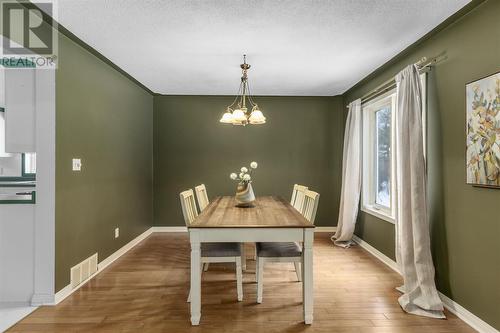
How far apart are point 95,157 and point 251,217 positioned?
6.20 ft

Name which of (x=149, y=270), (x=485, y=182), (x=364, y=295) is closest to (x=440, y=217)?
(x=485, y=182)

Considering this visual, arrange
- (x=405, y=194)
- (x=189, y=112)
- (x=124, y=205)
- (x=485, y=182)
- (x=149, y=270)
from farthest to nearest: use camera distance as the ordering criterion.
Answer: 1. (x=189, y=112)
2. (x=124, y=205)
3. (x=149, y=270)
4. (x=405, y=194)
5. (x=485, y=182)

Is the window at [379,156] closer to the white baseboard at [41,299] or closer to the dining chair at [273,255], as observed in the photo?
the dining chair at [273,255]

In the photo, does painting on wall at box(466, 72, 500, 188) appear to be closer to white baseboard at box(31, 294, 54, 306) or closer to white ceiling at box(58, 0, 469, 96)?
white ceiling at box(58, 0, 469, 96)

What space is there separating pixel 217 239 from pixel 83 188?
1.64 metres

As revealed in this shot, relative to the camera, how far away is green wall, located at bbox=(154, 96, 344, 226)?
5.12m

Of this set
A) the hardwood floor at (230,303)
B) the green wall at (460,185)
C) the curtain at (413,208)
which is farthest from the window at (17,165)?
the green wall at (460,185)

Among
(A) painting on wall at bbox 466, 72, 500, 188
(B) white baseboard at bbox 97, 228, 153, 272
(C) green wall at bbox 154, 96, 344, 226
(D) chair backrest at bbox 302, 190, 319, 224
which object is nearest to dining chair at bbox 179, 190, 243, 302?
(D) chair backrest at bbox 302, 190, 319, 224

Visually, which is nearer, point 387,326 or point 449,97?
point 387,326

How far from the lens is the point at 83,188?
9.68 ft

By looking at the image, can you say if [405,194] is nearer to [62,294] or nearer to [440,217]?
[440,217]

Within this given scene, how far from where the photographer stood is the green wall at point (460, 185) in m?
2.04

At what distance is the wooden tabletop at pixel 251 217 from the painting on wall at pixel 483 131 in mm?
1241

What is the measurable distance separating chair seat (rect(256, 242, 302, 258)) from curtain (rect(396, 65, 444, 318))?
98 cm
